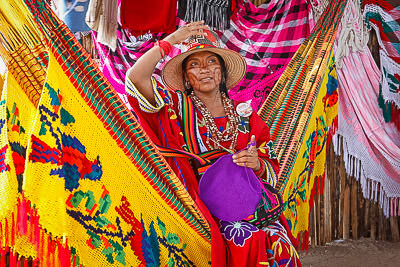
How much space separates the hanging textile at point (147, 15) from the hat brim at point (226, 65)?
0.91 meters

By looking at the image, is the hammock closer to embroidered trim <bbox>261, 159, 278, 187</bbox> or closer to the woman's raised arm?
the woman's raised arm

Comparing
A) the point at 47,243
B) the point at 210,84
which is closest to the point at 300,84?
the point at 210,84

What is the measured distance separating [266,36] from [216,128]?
1.61 metres

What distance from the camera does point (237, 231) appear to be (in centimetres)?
174

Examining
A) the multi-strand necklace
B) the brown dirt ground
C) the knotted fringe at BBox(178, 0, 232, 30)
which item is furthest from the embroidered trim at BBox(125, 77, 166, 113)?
the brown dirt ground

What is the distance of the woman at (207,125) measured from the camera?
1.71 meters

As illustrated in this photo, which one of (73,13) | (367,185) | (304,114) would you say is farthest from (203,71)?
(367,185)

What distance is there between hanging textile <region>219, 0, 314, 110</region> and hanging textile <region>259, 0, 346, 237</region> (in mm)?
232

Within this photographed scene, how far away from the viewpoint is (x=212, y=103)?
6.63 feet

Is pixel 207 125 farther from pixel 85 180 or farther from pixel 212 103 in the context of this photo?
pixel 85 180

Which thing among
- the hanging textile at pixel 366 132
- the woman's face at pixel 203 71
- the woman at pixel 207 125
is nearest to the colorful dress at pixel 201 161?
the woman at pixel 207 125

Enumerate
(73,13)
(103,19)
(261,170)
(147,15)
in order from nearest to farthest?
1. (261,170)
2. (73,13)
3. (103,19)
4. (147,15)

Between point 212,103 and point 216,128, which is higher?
point 212,103

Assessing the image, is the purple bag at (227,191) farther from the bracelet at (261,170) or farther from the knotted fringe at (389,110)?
the knotted fringe at (389,110)
